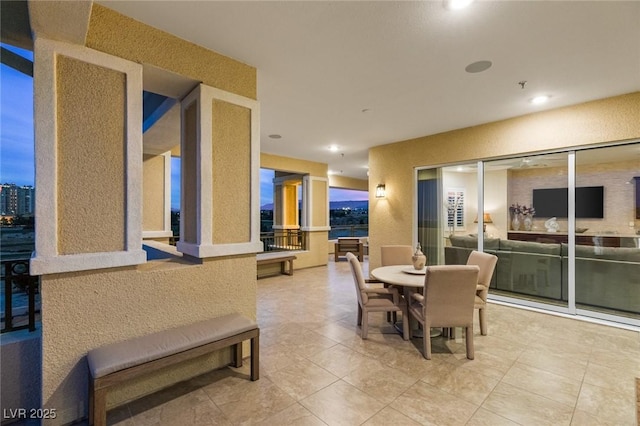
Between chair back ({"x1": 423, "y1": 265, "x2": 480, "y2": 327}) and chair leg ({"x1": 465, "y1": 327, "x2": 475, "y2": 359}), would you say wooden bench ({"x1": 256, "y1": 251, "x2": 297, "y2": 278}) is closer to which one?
chair back ({"x1": 423, "y1": 265, "x2": 480, "y2": 327})

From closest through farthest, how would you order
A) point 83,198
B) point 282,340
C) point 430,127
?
1. point 83,198
2. point 282,340
3. point 430,127

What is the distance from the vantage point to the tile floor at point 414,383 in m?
1.86

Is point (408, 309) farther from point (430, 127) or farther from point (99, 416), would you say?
point (430, 127)

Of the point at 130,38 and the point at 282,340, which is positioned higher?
the point at 130,38

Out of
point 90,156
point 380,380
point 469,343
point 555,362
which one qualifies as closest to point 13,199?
point 90,156

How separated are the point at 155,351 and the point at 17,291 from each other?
119 cm

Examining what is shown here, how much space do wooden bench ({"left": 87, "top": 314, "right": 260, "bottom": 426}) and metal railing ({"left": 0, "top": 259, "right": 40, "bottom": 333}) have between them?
64cm

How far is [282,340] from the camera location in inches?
118

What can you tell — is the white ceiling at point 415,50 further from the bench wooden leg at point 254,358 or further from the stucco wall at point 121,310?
the bench wooden leg at point 254,358

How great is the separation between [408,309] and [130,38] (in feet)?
11.4

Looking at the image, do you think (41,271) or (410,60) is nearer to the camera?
(41,271)

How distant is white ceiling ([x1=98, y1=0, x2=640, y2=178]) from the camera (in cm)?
192

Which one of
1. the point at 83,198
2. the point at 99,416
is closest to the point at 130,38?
the point at 83,198

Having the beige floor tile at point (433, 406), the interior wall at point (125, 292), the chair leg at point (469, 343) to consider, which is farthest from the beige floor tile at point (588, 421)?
the interior wall at point (125, 292)
